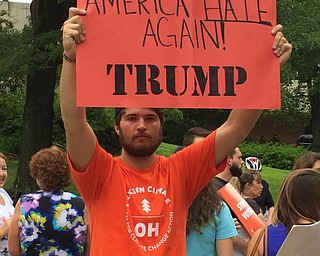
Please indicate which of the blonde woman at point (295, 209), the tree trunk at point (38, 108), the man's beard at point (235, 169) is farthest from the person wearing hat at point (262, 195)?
the tree trunk at point (38, 108)

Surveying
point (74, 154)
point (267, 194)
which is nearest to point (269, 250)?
point (74, 154)

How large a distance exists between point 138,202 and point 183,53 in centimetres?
65

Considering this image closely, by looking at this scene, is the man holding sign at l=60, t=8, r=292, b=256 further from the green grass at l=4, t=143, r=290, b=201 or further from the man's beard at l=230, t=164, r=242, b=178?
the green grass at l=4, t=143, r=290, b=201

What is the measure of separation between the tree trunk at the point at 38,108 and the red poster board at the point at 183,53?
9656mm

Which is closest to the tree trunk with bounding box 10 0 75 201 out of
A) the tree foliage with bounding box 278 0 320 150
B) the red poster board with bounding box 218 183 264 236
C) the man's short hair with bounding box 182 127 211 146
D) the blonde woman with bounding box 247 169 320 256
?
the tree foliage with bounding box 278 0 320 150

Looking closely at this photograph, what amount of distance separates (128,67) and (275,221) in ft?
3.66

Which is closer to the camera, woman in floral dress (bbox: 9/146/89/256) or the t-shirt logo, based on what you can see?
the t-shirt logo

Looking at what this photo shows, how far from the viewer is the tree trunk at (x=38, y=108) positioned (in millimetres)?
12258

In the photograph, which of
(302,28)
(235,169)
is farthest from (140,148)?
(302,28)

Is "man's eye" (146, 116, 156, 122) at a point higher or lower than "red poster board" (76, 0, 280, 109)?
lower

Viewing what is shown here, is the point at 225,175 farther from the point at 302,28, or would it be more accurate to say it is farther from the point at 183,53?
the point at 302,28

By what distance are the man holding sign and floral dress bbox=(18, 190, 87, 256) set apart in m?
1.50

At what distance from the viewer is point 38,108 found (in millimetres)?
12703

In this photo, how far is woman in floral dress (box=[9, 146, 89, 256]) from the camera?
415 centimetres
